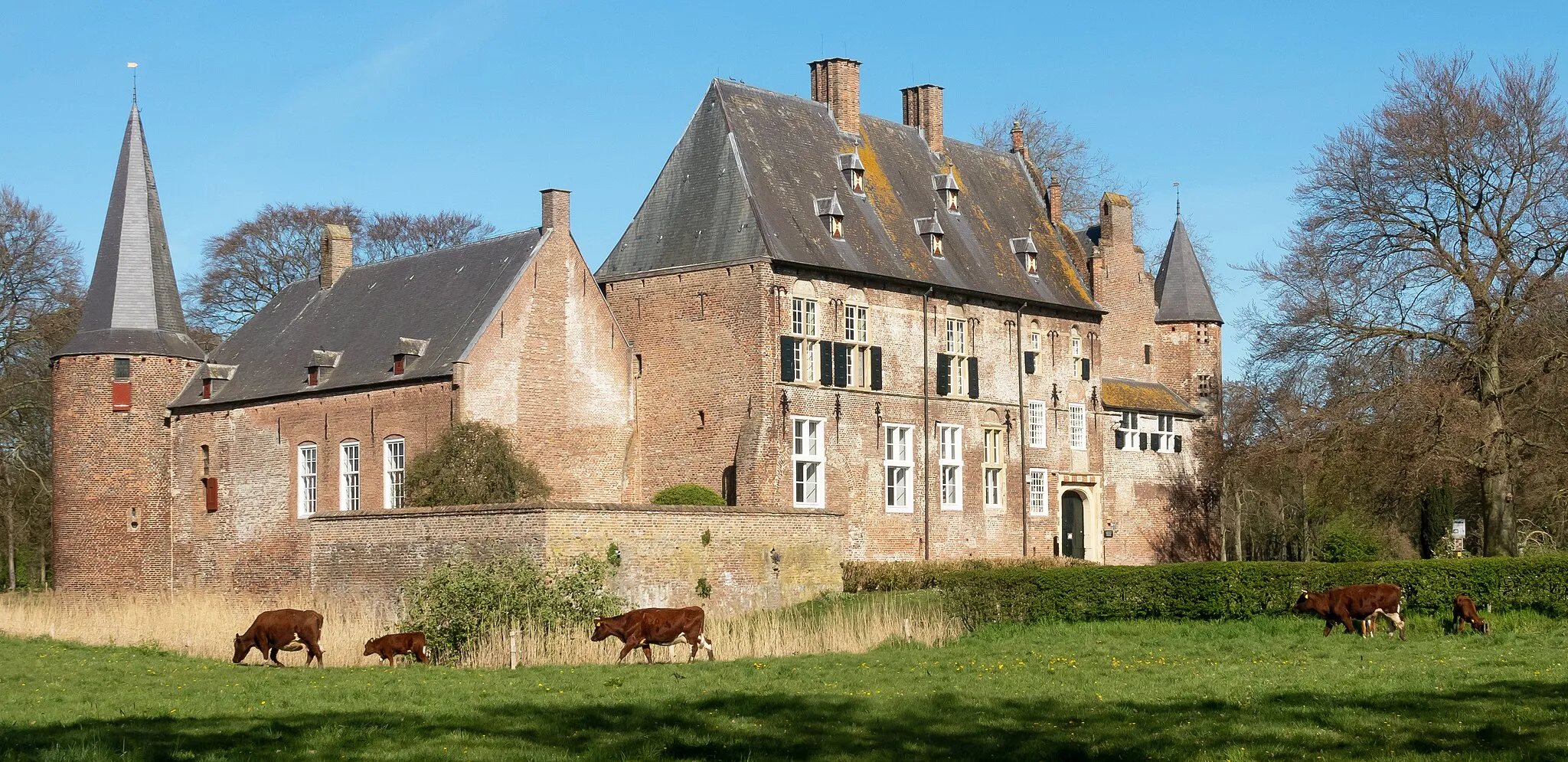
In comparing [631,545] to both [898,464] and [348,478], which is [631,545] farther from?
[898,464]

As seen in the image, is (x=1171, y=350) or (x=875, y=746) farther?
(x=1171, y=350)

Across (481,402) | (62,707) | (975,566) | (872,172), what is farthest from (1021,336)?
(62,707)

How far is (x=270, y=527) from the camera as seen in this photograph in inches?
1308

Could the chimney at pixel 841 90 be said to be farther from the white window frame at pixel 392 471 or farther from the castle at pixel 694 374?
the white window frame at pixel 392 471

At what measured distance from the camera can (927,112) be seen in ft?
126

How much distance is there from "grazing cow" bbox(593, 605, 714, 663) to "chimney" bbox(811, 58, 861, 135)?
19571 mm

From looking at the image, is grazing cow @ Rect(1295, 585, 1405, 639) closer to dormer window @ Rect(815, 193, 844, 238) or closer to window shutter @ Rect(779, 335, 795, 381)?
window shutter @ Rect(779, 335, 795, 381)

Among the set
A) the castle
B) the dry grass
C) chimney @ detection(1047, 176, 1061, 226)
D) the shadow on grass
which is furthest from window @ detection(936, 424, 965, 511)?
the shadow on grass

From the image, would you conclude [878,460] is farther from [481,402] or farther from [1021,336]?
[481,402]

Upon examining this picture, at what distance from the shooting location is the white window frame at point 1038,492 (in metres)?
36.4

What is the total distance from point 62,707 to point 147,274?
24.3 metres

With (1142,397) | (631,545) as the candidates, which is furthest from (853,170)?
A: (631,545)

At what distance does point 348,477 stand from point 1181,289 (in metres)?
22.0

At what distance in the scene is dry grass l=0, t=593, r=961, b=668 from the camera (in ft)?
60.6
